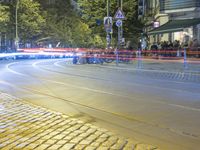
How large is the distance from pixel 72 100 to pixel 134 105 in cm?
202

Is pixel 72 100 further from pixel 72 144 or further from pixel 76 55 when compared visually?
pixel 76 55

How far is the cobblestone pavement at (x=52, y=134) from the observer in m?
7.64

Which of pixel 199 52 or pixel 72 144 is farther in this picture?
pixel 199 52

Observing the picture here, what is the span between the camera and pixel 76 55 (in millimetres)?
36281

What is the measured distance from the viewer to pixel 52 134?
337 inches

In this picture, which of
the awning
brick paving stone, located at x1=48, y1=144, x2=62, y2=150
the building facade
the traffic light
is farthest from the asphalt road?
the traffic light

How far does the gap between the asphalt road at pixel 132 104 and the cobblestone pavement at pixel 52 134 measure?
455 millimetres

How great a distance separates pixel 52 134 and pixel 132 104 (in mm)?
4224

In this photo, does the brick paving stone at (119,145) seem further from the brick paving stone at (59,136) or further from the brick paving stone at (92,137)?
the brick paving stone at (59,136)

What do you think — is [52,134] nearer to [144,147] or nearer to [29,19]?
[144,147]

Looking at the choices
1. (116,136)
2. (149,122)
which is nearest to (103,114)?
(149,122)

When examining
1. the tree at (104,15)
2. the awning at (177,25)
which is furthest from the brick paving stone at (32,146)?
the tree at (104,15)

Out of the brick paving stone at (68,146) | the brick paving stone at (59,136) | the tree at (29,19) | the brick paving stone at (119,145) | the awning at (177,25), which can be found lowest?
the brick paving stone at (119,145)

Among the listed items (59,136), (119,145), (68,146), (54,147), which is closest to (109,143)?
(119,145)
